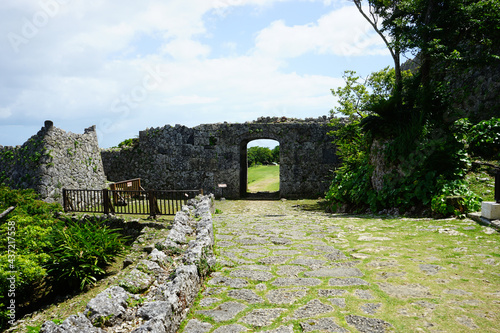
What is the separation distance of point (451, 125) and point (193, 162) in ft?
34.9

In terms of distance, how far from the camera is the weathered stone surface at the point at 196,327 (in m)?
2.48

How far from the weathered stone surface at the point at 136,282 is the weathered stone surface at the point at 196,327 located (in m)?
0.73

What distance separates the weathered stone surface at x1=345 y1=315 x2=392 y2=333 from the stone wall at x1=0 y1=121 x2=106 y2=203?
12332 millimetres

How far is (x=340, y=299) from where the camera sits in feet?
Result: 9.46

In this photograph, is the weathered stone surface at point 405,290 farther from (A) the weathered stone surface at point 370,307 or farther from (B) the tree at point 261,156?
(B) the tree at point 261,156

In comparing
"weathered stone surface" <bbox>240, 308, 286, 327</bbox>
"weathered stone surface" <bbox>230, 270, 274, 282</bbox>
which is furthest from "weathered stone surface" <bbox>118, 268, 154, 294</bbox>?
"weathered stone surface" <bbox>240, 308, 286, 327</bbox>

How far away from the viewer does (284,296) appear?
3016mm

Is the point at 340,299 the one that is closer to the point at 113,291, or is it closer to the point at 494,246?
the point at 113,291

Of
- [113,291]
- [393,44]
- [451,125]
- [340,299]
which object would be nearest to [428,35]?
[393,44]

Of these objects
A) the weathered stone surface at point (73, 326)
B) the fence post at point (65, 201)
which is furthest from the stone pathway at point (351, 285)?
the fence post at point (65, 201)

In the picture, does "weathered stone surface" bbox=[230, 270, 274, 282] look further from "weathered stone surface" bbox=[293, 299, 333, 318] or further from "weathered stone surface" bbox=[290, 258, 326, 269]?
"weathered stone surface" bbox=[293, 299, 333, 318]

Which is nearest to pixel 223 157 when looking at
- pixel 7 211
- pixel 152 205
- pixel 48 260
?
pixel 152 205

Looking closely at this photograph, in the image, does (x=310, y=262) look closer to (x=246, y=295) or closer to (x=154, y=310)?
(x=246, y=295)

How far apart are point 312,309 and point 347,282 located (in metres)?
0.74
